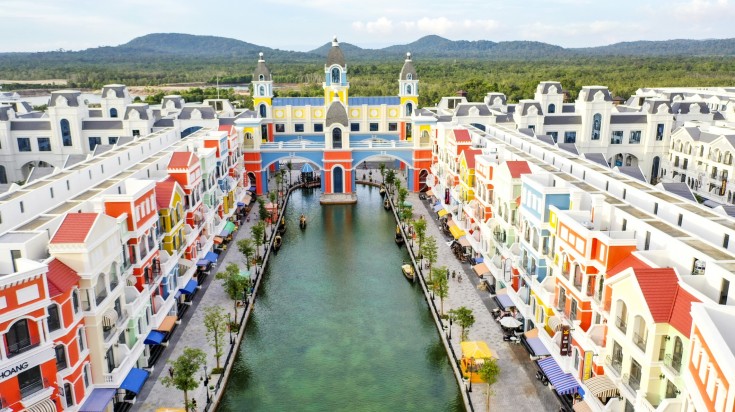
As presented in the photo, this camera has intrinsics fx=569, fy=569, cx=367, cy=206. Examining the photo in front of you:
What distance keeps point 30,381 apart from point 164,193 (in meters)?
12.2

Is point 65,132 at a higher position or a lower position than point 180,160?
lower

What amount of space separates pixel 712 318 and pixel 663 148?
153ft

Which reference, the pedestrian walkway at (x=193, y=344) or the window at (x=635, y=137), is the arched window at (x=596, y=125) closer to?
the window at (x=635, y=137)

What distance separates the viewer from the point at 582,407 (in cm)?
1962

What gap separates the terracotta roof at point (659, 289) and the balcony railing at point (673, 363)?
99 centimetres

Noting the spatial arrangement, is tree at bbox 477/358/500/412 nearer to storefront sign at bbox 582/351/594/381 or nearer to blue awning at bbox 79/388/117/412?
storefront sign at bbox 582/351/594/381

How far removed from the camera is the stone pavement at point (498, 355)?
22.0 m

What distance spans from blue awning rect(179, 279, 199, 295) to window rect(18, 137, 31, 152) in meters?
31.3

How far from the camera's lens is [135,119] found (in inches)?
2015

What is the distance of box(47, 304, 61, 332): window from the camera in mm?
17328

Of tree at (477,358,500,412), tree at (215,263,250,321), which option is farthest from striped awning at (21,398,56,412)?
tree at (477,358,500,412)

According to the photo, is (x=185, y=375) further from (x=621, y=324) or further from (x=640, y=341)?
(x=640, y=341)

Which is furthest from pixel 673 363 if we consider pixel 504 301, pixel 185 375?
pixel 185 375

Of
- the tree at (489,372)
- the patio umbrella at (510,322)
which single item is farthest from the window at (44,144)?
the tree at (489,372)
